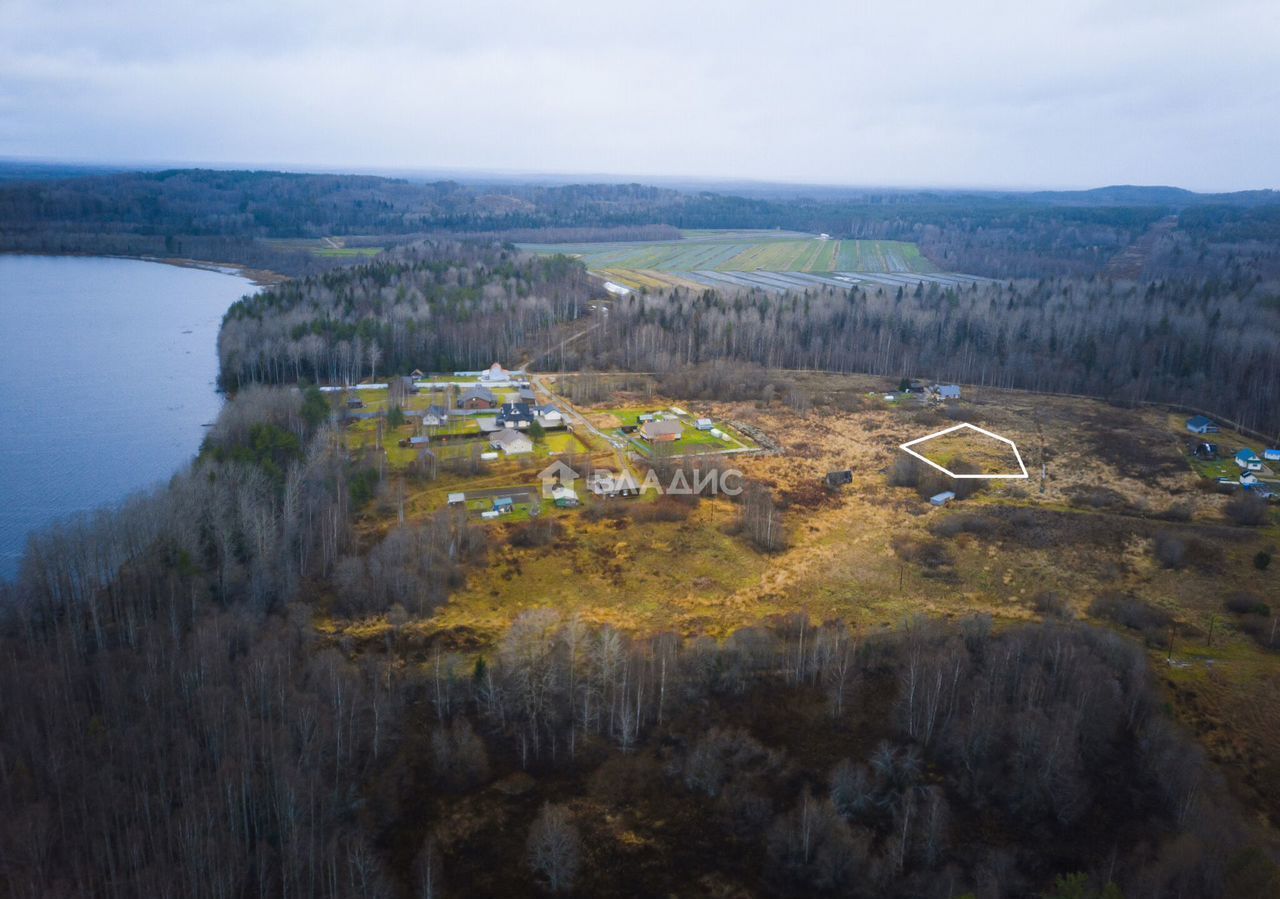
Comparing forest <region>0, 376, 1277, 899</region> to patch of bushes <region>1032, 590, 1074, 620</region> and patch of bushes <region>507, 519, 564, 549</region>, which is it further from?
patch of bushes <region>507, 519, 564, 549</region>

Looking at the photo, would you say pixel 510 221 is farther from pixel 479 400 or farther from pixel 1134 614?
pixel 1134 614

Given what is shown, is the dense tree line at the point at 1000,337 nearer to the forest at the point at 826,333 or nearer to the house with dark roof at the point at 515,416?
the forest at the point at 826,333

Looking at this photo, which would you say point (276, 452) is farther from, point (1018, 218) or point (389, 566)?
point (1018, 218)

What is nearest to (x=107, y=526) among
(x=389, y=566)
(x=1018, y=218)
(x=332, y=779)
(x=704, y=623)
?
(x=389, y=566)

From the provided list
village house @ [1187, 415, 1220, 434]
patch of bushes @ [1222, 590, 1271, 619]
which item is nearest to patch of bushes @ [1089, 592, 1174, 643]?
patch of bushes @ [1222, 590, 1271, 619]

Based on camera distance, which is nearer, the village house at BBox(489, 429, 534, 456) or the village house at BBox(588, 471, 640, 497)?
the village house at BBox(588, 471, 640, 497)

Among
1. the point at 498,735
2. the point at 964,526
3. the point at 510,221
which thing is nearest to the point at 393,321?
the point at 964,526
